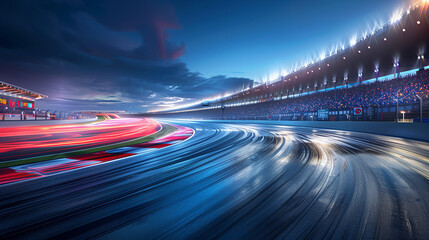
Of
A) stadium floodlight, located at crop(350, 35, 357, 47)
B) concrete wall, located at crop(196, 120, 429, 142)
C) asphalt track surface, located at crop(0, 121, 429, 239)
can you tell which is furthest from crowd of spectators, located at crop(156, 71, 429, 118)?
asphalt track surface, located at crop(0, 121, 429, 239)

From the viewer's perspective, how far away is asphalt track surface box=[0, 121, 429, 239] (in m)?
1.73

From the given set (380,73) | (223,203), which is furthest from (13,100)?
(380,73)

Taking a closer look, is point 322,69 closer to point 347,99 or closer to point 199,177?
point 347,99

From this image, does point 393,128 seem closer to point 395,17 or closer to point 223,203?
point 395,17

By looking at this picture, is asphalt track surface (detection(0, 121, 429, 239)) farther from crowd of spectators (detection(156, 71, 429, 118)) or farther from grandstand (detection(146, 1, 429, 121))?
crowd of spectators (detection(156, 71, 429, 118))

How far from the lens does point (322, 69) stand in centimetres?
2856

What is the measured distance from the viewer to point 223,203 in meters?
2.31

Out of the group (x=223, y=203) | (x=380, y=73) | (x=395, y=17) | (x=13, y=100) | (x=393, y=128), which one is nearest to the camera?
(x=223, y=203)

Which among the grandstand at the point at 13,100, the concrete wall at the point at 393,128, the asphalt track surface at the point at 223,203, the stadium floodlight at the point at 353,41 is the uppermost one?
the stadium floodlight at the point at 353,41

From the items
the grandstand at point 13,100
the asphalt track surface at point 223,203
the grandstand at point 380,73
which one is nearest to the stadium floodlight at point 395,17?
the grandstand at point 380,73

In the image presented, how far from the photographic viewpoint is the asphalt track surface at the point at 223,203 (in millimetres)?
1729

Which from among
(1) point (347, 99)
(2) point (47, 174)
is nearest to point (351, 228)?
(2) point (47, 174)

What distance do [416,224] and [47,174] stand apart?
6034 mm

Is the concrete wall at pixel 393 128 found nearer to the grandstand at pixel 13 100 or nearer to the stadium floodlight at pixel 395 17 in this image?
the stadium floodlight at pixel 395 17
